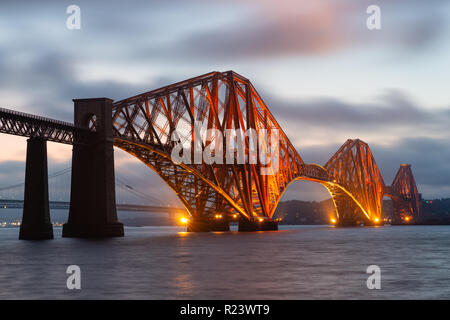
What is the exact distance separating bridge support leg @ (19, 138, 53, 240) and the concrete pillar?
5246 millimetres

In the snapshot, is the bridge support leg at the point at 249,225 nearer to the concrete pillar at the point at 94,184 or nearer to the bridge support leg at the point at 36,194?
the concrete pillar at the point at 94,184

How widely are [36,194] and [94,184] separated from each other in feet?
29.4

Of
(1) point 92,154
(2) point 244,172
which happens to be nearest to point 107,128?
(1) point 92,154

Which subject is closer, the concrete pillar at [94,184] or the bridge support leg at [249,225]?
the concrete pillar at [94,184]

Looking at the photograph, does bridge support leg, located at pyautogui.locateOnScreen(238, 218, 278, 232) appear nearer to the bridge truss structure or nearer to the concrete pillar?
the bridge truss structure

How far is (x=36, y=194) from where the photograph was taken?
5753 cm

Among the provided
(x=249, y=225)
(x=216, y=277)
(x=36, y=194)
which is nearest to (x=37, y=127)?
(x=36, y=194)

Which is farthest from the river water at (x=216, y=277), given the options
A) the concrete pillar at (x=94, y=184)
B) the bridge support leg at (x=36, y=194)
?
the concrete pillar at (x=94, y=184)

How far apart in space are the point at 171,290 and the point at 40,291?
16.6 feet

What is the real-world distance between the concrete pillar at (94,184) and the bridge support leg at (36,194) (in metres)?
5.25

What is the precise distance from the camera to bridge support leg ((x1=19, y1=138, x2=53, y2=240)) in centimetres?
5747

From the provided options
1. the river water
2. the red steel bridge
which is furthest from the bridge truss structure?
the river water

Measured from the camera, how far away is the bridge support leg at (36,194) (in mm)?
57469

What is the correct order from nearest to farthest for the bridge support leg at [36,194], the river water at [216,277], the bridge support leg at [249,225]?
1. the river water at [216,277]
2. the bridge support leg at [36,194]
3. the bridge support leg at [249,225]
